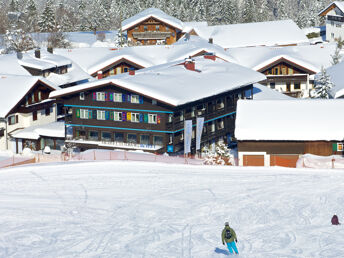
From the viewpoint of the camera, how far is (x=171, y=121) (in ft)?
167

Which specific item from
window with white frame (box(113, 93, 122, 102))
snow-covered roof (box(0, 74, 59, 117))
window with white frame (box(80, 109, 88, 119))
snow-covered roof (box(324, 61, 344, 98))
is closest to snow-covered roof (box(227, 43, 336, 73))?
snow-covered roof (box(324, 61, 344, 98))

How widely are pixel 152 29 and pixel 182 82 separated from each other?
46421 millimetres

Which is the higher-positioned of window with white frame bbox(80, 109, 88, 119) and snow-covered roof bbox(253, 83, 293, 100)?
snow-covered roof bbox(253, 83, 293, 100)

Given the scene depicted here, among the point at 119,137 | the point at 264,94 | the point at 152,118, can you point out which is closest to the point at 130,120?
the point at 119,137

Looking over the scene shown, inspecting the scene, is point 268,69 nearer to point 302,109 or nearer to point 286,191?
point 302,109

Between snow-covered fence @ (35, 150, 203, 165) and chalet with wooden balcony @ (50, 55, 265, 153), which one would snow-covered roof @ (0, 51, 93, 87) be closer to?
chalet with wooden balcony @ (50, 55, 265, 153)

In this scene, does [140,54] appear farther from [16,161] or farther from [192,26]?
[16,161]

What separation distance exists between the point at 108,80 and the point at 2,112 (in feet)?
30.7

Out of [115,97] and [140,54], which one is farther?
[140,54]

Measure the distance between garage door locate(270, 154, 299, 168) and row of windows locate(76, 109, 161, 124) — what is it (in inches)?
374

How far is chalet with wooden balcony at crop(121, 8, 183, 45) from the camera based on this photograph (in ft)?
322

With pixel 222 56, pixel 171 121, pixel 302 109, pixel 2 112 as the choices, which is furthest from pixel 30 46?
pixel 302 109

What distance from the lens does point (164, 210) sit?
33125 mm

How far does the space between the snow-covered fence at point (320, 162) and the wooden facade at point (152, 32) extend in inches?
2271
